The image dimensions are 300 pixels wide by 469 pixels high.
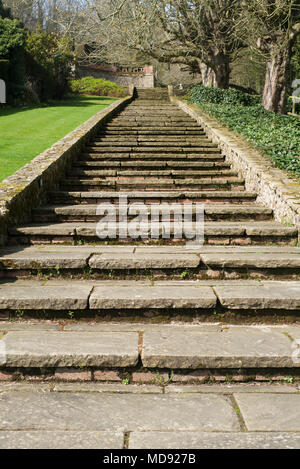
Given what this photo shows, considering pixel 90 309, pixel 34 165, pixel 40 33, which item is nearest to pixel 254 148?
pixel 34 165

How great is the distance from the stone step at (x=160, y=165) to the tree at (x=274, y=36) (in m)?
6.42

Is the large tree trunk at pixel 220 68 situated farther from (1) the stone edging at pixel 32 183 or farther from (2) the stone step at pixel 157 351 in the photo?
(2) the stone step at pixel 157 351

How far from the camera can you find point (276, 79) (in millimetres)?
12461

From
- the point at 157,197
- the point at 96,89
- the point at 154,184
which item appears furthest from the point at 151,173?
the point at 96,89

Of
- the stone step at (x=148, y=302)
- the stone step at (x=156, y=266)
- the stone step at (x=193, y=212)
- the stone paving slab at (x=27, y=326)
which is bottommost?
the stone paving slab at (x=27, y=326)

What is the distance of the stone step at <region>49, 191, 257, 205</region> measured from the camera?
5.56 meters

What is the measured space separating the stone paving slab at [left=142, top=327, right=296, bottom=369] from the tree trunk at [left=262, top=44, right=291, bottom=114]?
11.6 metres

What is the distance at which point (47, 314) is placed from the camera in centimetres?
306

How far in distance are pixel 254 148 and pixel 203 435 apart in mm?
5750

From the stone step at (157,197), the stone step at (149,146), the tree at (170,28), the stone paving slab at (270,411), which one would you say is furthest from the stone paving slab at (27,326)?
the tree at (170,28)

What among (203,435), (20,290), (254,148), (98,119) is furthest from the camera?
(98,119)

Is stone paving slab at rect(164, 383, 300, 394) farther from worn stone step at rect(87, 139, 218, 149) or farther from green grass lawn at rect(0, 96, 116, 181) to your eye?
worn stone step at rect(87, 139, 218, 149)

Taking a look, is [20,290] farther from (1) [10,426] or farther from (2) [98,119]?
(2) [98,119]
